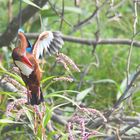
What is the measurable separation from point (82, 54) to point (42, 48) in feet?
6.86

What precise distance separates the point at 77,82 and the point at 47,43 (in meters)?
1.48

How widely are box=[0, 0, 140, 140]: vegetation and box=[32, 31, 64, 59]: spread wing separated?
4cm

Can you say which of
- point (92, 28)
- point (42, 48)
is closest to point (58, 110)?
point (42, 48)

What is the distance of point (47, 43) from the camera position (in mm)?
1293

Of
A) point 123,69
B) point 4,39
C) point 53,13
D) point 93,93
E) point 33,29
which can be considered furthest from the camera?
point 123,69

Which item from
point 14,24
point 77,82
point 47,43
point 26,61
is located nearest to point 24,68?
point 26,61

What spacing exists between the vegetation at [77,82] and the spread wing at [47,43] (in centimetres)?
4

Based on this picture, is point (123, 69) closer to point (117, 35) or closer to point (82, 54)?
point (82, 54)

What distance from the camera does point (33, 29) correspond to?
3.05 meters

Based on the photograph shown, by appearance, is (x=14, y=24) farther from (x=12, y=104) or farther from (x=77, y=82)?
(x=12, y=104)

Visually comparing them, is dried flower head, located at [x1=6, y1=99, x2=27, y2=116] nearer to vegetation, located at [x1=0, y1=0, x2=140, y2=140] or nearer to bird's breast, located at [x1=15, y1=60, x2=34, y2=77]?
vegetation, located at [x1=0, y1=0, x2=140, y2=140]

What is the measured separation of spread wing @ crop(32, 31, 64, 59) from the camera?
3.99 feet

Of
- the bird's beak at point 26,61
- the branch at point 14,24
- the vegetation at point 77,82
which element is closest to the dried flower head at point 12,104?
the vegetation at point 77,82

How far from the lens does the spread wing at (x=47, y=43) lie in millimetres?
1216
